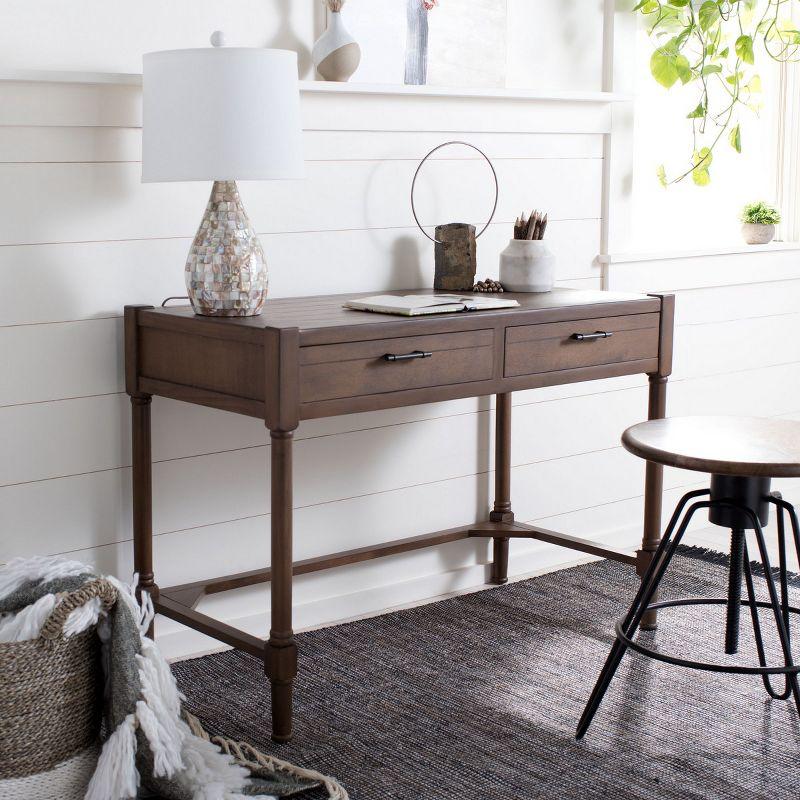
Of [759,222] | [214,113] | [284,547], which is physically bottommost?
[284,547]

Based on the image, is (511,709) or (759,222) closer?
(511,709)

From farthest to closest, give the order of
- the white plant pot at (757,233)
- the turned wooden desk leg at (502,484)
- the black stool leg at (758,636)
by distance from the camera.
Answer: the white plant pot at (757,233) → the turned wooden desk leg at (502,484) → the black stool leg at (758,636)

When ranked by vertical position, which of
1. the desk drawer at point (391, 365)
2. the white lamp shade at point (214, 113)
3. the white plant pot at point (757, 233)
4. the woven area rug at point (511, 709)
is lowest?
the woven area rug at point (511, 709)

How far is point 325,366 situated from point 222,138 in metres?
0.48

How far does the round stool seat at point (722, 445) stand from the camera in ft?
6.91

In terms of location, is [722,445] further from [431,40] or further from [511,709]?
[431,40]

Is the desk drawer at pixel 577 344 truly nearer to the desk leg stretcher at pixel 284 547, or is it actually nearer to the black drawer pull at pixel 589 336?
the black drawer pull at pixel 589 336

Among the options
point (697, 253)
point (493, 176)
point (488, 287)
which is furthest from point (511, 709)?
point (697, 253)

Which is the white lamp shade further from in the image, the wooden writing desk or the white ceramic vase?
the white ceramic vase

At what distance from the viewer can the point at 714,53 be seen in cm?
363

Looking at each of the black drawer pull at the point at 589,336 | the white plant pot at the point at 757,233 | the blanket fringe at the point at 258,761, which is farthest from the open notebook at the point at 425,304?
the white plant pot at the point at 757,233

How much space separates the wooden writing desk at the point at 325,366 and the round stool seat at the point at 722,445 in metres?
0.34

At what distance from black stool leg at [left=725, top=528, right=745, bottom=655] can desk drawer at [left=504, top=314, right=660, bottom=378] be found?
0.58 meters

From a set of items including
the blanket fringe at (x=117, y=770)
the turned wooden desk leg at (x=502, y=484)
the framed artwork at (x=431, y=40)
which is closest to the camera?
the blanket fringe at (x=117, y=770)
